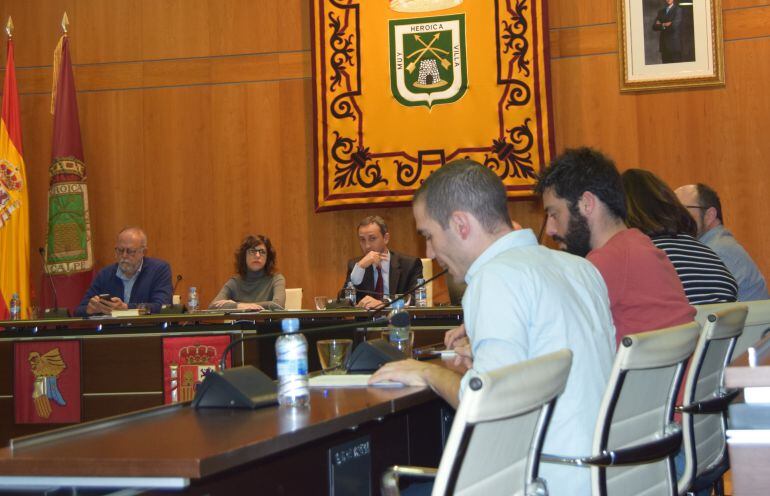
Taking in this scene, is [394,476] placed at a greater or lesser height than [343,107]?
lesser

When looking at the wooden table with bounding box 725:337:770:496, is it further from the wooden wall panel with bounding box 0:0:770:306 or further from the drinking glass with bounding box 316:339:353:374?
the wooden wall panel with bounding box 0:0:770:306

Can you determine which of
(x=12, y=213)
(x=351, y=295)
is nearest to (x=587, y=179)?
(x=351, y=295)

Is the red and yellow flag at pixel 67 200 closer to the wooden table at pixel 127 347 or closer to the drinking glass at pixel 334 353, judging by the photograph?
the wooden table at pixel 127 347

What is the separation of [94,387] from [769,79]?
16.2ft

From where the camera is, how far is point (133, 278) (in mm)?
6062

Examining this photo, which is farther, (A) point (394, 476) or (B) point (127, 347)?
(B) point (127, 347)

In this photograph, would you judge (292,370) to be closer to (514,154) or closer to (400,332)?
(400,332)

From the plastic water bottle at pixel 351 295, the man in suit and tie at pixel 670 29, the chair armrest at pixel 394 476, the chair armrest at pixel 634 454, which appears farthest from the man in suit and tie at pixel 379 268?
the chair armrest at pixel 394 476

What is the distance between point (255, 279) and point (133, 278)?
80 cm

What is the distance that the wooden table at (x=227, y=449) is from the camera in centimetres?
134

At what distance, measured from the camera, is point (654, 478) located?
78.0 inches

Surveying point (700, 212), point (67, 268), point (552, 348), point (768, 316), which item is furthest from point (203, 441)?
point (67, 268)

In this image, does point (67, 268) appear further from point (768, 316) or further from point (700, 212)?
point (768, 316)

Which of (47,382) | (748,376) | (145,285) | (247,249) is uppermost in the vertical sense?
(247,249)
